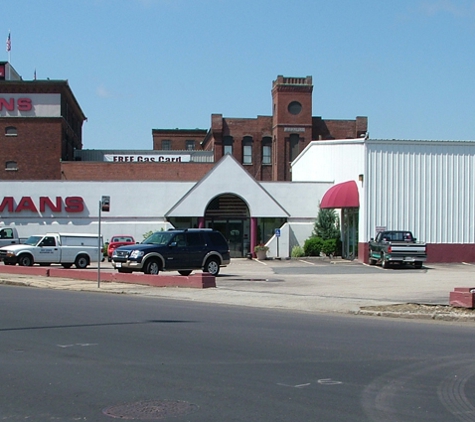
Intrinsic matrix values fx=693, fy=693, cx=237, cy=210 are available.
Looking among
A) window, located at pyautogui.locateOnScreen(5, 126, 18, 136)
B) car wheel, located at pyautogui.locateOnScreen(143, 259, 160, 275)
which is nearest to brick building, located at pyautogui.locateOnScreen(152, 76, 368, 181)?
window, located at pyautogui.locateOnScreen(5, 126, 18, 136)

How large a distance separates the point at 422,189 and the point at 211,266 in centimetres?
1784

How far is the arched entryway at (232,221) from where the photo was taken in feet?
157

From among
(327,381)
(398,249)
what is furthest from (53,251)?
(327,381)

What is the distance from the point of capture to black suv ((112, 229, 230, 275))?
1054 inches

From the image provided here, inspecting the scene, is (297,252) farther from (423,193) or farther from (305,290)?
(305,290)

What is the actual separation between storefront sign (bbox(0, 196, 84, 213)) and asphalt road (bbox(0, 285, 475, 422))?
3232 cm

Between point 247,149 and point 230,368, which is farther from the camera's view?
point 247,149

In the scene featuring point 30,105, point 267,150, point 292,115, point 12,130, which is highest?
point 292,115

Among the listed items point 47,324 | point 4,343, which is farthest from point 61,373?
point 47,324

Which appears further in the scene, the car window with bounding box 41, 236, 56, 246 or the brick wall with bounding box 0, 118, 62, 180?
the brick wall with bounding box 0, 118, 62, 180

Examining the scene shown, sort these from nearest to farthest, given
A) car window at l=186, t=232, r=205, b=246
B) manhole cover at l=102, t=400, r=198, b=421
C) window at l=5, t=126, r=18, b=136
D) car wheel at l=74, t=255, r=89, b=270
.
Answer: manhole cover at l=102, t=400, r=198, b=421 < car window at l=186, t=232, r=205, b=246 < car wheel at l=74, t=255, r=89, b=270 < window at l=5, t=126, r=18, b=136

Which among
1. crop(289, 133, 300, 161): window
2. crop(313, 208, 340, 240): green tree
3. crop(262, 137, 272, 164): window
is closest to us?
crop(313, 208, 340, 240): green tree

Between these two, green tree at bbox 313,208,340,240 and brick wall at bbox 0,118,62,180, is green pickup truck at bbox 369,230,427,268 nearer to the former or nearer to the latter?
green tree at bbox 313,208,340,240

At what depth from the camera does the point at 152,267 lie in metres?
26.9
